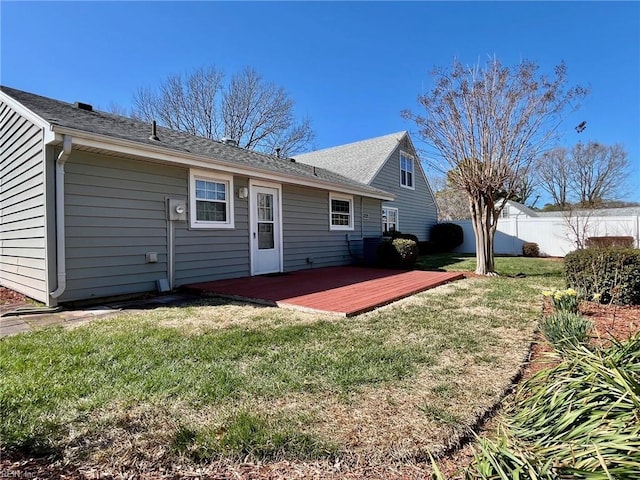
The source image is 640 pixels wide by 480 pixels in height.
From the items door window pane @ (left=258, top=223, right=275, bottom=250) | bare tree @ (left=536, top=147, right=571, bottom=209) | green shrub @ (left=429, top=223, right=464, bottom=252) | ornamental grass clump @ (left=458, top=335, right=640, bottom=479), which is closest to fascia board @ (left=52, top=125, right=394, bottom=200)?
door window pane @ (left=258, top=223, right=275, bottom=250)

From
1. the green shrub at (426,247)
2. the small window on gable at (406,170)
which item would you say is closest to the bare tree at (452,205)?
the small window on gable at (406,170)

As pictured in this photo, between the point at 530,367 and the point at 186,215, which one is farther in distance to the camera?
the point at 186,215

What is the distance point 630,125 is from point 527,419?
827 inches

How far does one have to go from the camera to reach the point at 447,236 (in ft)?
58.1

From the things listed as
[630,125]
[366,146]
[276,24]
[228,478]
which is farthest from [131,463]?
[630,125]

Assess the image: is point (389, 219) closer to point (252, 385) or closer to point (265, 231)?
point (265, 231)

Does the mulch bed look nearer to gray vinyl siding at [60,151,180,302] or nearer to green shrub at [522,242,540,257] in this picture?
gray vinyl siding at [60,151,180,302]

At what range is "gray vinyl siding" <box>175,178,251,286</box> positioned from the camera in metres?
6.66

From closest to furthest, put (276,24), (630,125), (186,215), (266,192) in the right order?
(186,215) < (266,192) < (276,24) < (630,125)

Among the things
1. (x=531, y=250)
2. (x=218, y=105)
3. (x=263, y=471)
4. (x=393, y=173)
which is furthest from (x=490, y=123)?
(x=218, y=105)

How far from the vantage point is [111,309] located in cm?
511

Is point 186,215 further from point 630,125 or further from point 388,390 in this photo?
point 630,125

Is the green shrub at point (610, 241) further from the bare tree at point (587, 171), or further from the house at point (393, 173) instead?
the bare tree at point (587, 171)

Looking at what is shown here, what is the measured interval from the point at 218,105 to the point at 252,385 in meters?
22.4
